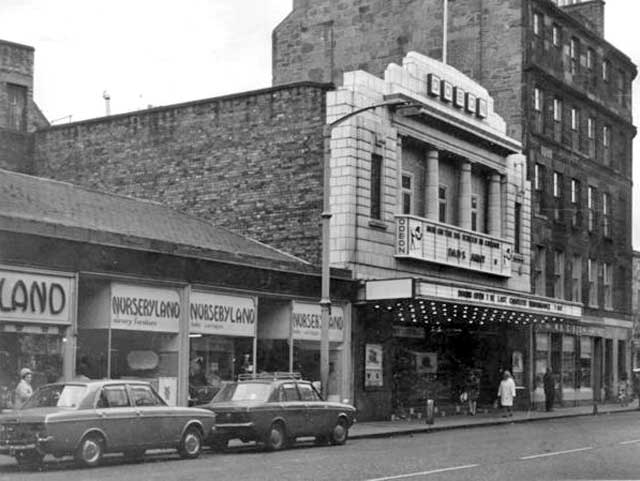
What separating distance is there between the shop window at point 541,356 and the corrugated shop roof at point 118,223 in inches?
617

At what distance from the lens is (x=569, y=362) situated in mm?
50625

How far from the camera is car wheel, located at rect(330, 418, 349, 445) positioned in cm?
2559

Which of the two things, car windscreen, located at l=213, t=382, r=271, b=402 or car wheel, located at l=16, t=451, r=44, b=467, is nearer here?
car wheel, located at l=16, t=451, r=44, b=467

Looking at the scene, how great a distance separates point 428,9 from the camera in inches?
1843

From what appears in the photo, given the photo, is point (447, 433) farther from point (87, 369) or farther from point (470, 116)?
point (470, 116)

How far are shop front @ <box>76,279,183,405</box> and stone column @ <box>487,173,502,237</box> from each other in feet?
57.7

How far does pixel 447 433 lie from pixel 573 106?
80.4 ft

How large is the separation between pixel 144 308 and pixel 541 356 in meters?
24.3

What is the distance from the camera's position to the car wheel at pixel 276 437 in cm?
2352

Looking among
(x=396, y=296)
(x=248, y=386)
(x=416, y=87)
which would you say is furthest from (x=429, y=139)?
(x=248, y=386)

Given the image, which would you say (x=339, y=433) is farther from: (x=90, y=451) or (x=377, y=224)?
(x=377, y=224)

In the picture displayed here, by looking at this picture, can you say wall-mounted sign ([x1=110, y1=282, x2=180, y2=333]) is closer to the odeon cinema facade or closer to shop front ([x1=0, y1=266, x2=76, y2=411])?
shop front ([x1=0, y1=266, x2=76, y2=411])

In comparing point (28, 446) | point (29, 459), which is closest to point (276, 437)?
point (29, 459)

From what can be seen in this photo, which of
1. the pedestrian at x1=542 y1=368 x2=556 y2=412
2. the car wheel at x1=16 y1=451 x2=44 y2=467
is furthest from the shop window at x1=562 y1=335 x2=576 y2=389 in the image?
the car wheel at x1=16 y1=451 x2=44 y2=467
